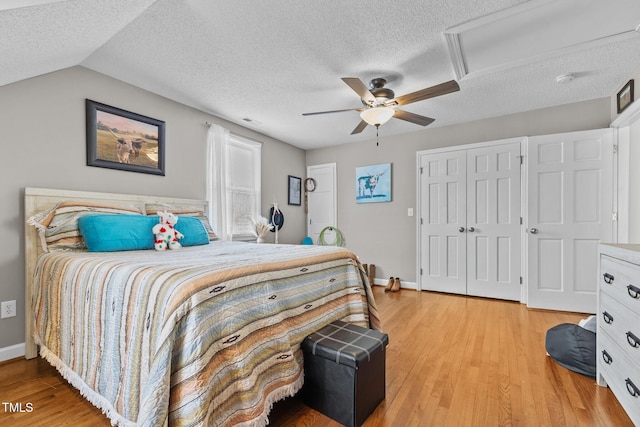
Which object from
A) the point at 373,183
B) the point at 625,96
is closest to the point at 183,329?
the point at 373,183

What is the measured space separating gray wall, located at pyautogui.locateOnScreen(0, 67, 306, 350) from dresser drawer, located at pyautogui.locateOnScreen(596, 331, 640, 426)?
146 inches

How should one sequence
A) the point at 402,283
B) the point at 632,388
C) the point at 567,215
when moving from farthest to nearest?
the point at 402,283 < the point at 567,215 < the point at 632,388

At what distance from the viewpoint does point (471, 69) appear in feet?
8.40

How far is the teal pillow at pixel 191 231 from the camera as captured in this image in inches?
100

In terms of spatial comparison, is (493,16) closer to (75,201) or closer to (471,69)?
(471,69)

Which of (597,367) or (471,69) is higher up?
(471,69)

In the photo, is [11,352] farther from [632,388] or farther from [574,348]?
[574,348]

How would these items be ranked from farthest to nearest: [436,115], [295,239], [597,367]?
1. [295,239]
2. [436,115]
3. [597,367]

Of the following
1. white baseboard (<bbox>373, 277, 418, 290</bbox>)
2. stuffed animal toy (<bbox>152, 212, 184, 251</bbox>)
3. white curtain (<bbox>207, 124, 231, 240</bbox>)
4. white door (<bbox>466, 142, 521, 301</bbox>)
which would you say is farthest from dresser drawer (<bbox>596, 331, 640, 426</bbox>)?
white curtain (<bbox>207, 124, 231, 240</bbox>)

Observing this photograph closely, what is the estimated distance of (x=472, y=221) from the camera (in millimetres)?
3824

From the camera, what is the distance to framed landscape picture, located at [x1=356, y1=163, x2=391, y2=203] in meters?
4.55

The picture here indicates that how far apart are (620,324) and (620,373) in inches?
9.8

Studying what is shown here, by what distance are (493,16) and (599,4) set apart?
62 cm

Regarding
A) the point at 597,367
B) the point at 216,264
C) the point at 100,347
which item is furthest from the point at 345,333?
the point at 597,367
